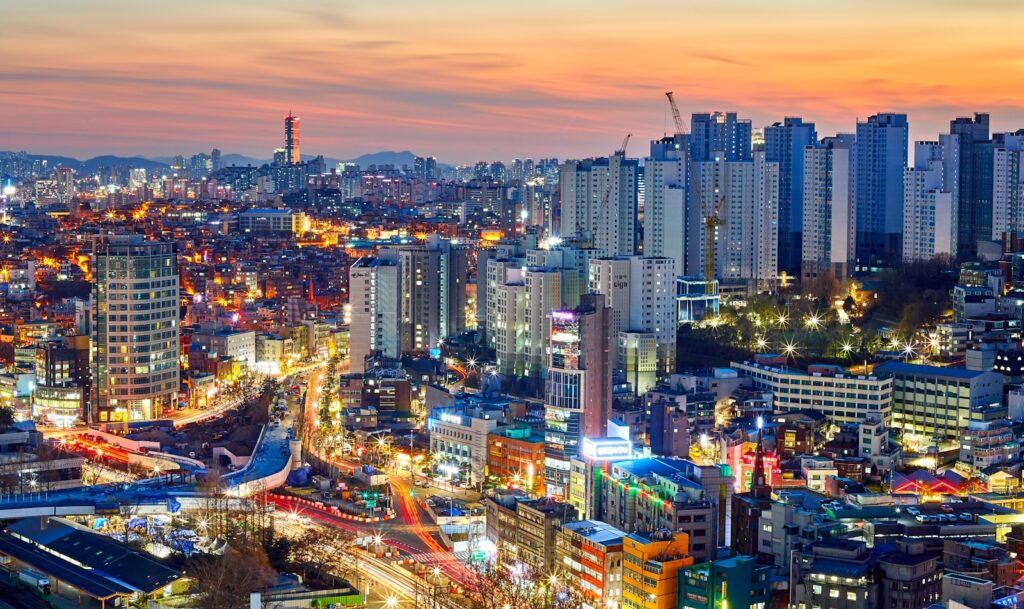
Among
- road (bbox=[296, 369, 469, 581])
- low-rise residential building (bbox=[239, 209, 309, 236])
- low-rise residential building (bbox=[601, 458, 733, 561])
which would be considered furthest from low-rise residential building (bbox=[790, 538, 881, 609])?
low-rise residential building (bbox=[239, 209, 309, 236])

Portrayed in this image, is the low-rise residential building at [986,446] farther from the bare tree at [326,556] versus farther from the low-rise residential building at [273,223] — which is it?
the low-rise residential building at [273,223]

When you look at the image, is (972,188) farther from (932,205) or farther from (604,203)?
(604,203)

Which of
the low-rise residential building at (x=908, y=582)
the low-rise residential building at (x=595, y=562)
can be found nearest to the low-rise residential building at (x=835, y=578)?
the low-rise residential building at (x=908, y=582)

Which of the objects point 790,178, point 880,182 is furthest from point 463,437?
point 790,178

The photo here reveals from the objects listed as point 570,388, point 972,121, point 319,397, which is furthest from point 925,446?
point 972,121

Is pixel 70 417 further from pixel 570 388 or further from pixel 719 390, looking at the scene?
pixel 719 390

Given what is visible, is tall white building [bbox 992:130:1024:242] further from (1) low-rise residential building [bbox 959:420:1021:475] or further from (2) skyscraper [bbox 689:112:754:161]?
(1) low-rise residential building [bbox 959:420:1021:475]
